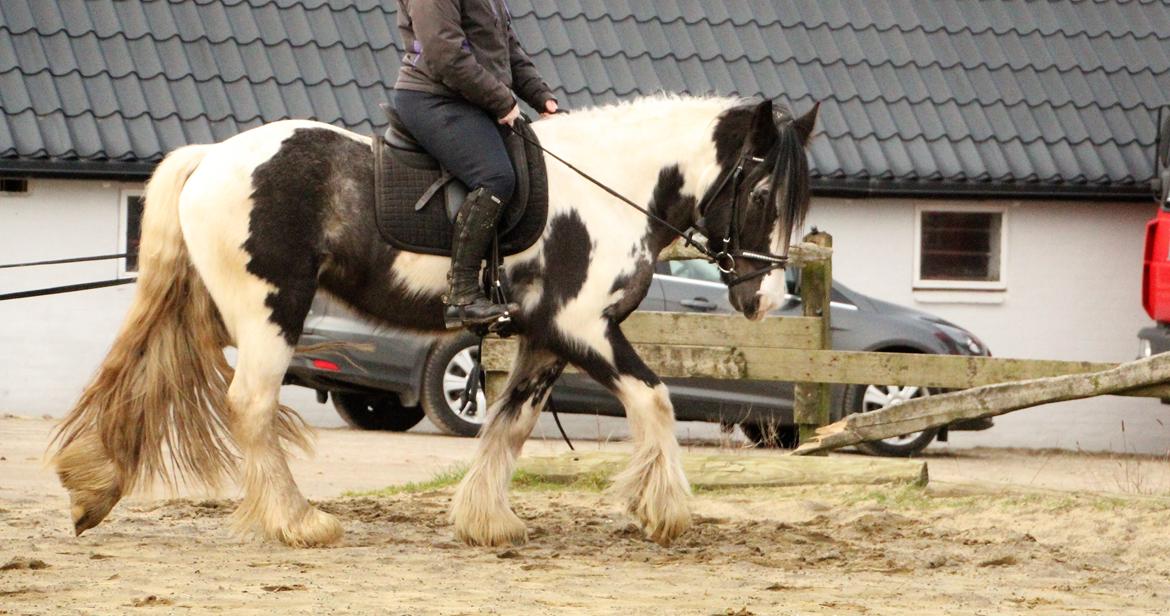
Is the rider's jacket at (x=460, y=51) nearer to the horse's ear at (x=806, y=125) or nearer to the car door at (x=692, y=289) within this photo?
the horse's ear at (x=806, y=125)

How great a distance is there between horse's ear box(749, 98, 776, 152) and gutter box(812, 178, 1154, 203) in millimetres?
9346

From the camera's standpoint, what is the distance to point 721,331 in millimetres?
10836

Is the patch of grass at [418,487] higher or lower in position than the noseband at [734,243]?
lower

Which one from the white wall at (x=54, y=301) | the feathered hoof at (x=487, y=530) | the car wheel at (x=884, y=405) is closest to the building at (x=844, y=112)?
the white wall at (x=54, y=301)

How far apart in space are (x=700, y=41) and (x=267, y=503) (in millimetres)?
11504

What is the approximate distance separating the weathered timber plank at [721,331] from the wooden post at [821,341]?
0.15 meters

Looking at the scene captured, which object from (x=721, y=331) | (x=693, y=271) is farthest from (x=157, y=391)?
(x=693, y=271)

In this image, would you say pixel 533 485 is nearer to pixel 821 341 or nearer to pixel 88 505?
pixel 821 341

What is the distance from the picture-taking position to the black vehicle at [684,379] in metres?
14.2

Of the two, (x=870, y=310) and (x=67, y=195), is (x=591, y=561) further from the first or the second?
(x=67, y=195)

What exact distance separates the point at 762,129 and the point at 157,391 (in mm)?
2842

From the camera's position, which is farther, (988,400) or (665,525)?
(988,400)

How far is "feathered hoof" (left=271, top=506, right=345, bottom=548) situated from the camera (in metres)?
7.57

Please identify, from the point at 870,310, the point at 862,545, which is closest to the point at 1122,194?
the point at 870,310
